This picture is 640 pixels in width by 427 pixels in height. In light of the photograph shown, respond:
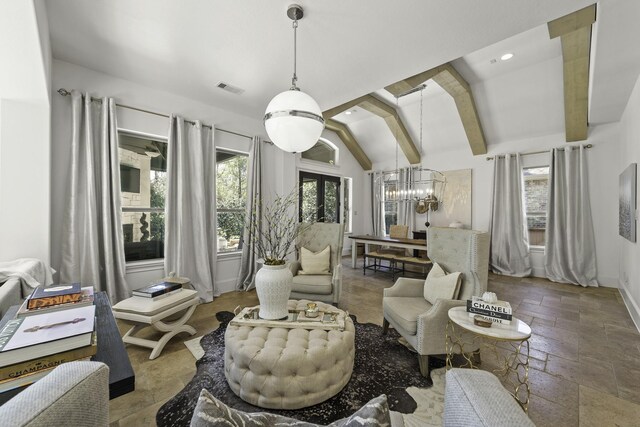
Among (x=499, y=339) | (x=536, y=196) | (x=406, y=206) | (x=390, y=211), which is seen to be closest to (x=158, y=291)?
(x=499, y=339)

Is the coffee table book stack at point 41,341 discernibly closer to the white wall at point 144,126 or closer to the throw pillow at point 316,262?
the white wall at point 144,126

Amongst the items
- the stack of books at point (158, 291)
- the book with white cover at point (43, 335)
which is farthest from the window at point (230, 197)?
the book with white cover at point (43, 335)

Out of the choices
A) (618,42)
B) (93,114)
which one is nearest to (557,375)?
(618,42)

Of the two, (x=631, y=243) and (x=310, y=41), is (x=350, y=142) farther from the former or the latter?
(x=631, y=243)

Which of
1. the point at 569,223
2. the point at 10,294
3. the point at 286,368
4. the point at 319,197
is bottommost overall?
the point at 286,368

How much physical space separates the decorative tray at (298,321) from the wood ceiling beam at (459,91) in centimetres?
350

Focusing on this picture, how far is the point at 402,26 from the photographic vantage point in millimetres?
2234

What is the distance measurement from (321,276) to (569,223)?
4.69m

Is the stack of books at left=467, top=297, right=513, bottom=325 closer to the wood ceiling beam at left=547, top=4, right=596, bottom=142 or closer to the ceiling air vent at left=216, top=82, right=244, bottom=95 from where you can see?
the wood ceiling beam at left=547, top=4, right=596, bottom=142

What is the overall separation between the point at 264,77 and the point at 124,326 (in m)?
3.25

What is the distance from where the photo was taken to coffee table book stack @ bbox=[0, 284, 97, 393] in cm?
77

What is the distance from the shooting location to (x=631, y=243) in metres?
3.43

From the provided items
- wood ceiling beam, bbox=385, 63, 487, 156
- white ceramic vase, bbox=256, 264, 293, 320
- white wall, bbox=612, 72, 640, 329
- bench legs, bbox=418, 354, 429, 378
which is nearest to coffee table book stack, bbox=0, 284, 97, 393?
white ceramic vase, bbox=256, 264, 293, 320

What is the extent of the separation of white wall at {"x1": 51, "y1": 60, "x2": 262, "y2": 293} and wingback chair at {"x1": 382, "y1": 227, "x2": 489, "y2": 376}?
2779 mm
